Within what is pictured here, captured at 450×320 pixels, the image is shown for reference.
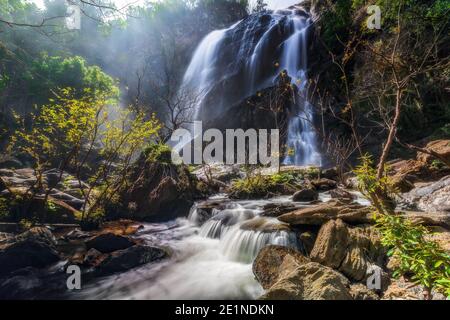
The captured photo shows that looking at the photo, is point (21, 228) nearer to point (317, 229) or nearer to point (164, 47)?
point (317, 229)

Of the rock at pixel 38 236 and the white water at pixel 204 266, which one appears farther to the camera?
the rock at pixel 38 236

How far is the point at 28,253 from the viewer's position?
20.8 feet

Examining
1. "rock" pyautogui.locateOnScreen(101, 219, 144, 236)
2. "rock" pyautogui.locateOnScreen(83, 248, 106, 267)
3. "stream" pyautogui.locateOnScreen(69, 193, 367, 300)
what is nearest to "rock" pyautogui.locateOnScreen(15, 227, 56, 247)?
"rock" pyautogui.locateOnScreen(83, 248, 106, 267)

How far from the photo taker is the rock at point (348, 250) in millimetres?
4786

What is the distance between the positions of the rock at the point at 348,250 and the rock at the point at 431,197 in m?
3.38

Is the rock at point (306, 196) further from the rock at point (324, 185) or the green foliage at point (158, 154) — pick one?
the green foliage at point (158, 154)

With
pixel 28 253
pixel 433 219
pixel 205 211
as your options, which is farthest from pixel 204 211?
pixel 433 219

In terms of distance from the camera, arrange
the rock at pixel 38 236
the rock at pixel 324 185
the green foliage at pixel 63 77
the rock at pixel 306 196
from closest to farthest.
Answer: the rock at pixel 38 236 → the rock at pixel 306 196 → the rock at pixel 324 185 → the green foliage at pixel 63 77

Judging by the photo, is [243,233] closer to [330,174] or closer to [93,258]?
[93,258]

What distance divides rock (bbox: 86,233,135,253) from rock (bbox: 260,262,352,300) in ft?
15.8

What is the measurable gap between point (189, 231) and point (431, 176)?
911 cm

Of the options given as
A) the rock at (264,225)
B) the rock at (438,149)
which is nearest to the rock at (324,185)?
the rock at (438,149)

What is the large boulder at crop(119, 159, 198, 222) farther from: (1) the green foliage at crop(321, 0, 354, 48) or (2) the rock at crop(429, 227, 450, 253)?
(1) the green foliage at crop(321, 0, 354, 48)

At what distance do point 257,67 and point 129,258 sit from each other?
2267cm
